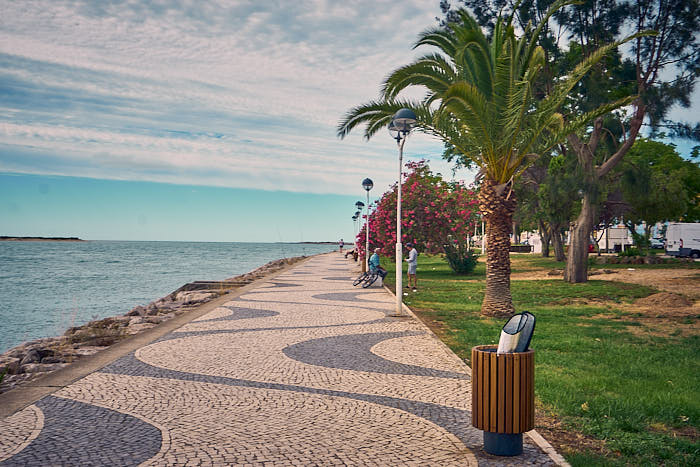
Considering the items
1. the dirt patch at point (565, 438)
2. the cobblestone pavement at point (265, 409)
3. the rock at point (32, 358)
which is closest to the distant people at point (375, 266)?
the cobblestone pavement at point (265, 409)

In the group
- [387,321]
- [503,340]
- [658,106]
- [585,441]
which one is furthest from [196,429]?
[658,106]

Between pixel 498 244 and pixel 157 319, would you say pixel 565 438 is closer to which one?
pixel 498 244

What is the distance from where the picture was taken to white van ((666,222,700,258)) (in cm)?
3753

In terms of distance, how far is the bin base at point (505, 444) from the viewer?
4.28m

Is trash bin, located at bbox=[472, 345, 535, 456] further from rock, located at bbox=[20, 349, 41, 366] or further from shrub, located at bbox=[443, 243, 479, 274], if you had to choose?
shrub, located at bbox=[443, 243, 479, 274]

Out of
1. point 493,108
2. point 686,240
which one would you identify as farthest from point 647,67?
point 686,240

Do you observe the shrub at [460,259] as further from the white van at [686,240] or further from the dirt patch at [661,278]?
the white van at [686,240]

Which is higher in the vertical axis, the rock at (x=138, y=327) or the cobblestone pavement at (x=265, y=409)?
the cobblestone pavement at (x=265, y=409)

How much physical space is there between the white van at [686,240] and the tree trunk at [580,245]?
21.3 meters

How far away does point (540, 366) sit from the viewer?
294 inches

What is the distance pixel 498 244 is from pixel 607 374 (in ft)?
19.7

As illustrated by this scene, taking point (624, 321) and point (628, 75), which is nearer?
point (624, 321)

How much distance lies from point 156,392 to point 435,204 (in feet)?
70.8

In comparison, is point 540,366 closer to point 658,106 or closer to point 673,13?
point 658,106
